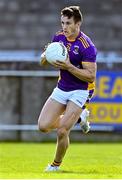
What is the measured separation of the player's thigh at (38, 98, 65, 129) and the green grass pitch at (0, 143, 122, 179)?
2.08 ft

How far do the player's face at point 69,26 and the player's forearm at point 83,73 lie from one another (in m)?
0.47

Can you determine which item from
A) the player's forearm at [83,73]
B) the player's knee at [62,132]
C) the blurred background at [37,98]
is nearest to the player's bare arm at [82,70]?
the player's forearm at [83,73]

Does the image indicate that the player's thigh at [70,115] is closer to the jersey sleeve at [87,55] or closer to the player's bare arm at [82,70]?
the player's bare arm at [82,70]

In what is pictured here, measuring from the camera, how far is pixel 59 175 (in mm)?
10445

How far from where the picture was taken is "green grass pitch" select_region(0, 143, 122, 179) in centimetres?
1059

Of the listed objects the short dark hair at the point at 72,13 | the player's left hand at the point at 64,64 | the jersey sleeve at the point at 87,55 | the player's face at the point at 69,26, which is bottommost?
the player's left hand at the point at 64,64

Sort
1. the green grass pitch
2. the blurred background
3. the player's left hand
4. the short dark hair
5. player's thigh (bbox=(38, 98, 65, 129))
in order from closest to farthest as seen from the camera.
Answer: the green grass pitch < the player's left hand < the short dark hair < player's thigh (bbox=(38, 98, 65, 129)) < the blurred background

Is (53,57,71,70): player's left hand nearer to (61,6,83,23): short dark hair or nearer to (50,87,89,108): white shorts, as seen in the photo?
(50,87,89,108): white shorts

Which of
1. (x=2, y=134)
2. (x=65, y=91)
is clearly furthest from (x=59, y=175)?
(x=2, y=134)

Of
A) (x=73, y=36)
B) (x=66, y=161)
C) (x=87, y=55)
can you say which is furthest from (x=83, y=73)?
(x=66, y=161)

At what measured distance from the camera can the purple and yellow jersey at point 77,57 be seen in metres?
11.1

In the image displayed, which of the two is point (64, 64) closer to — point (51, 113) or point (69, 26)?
point (69, 26)

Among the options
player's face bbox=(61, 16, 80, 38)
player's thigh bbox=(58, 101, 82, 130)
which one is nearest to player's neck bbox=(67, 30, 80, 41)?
player's face bbox=(61, 16, 80, 38)

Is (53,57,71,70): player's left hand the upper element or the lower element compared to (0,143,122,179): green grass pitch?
upper
